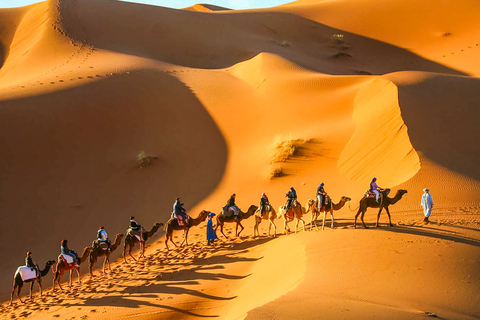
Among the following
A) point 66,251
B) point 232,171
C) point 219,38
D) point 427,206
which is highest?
point 219,38

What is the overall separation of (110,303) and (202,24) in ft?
139

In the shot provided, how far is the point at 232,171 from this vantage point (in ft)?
84.2

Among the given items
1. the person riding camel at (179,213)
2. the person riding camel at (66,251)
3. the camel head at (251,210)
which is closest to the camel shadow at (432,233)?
the camel head at (251,210)

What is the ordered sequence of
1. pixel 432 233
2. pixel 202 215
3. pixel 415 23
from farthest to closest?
pixel 415 23
pixel 202 215
pixel 432 233

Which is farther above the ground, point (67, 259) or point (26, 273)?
point (67, 259)

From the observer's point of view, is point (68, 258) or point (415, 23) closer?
point (68, 258)

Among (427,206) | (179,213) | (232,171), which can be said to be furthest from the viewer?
(232,171)

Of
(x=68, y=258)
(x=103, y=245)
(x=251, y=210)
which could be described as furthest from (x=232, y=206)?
(x=68, y=258)

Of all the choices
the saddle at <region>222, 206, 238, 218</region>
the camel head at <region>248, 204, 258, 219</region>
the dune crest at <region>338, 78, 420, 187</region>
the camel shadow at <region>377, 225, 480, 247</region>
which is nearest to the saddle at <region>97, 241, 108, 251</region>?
the saddle at <region>222, 206, 238, 218</region>

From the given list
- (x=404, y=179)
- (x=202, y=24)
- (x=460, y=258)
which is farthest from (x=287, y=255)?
(x=202, y=24)

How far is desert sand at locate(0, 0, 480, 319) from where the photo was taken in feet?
42.4

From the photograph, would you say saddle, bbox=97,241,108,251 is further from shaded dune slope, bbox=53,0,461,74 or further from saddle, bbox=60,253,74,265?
shaded dune slope, bbox=53,0,461,74

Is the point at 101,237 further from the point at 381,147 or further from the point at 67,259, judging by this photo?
the point at 381,147

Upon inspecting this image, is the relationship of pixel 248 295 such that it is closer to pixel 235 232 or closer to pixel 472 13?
pixel 235 232
